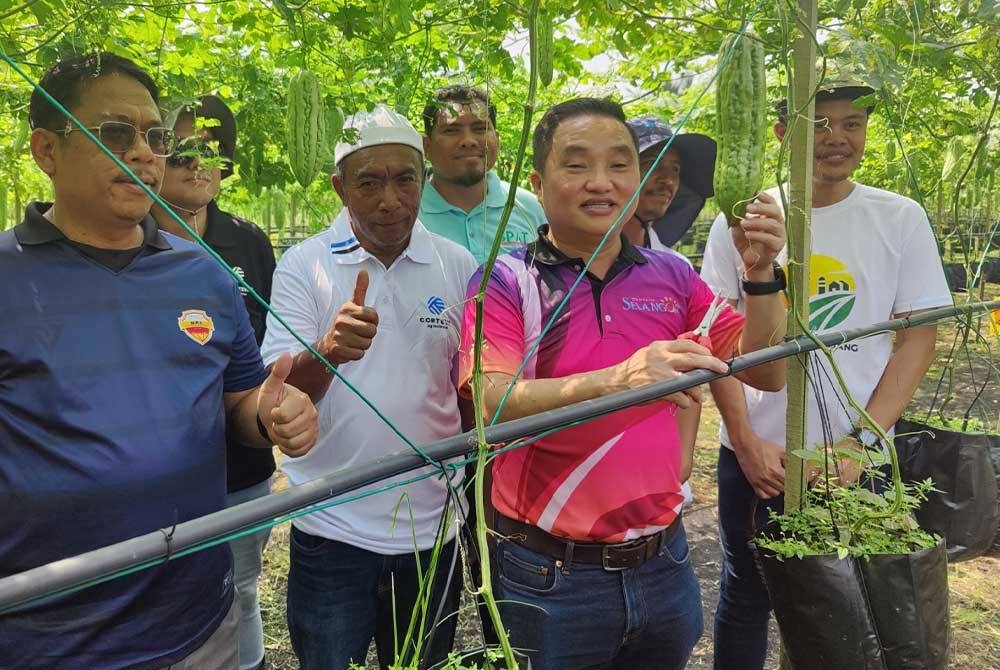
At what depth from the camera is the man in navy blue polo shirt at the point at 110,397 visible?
4.97ft

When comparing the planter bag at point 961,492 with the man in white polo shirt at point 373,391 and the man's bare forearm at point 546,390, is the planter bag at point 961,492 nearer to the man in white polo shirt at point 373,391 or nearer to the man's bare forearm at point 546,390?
the man's bare forearm at point 546,390

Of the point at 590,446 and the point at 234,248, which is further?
the point at 234,248

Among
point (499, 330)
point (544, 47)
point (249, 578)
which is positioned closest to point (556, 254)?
point (499, 330)

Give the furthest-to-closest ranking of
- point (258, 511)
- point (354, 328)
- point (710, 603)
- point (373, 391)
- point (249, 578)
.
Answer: point (710, 603)
point (249, 578)
point (373, 391)
point (354, 328)
point (258, 511)

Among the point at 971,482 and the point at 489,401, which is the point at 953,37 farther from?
the point at 489,401

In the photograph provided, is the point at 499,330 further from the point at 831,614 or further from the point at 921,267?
the point at 921,267

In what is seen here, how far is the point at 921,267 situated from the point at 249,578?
9.41 feet

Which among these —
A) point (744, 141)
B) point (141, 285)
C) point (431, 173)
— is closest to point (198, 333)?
point (141, 285)

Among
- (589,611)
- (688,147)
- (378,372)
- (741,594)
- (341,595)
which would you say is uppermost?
(688,147)

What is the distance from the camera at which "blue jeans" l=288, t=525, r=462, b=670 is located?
7.11 ft

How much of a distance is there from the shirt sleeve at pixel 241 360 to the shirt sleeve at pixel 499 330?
64 centimetres

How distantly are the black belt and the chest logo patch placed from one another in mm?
976

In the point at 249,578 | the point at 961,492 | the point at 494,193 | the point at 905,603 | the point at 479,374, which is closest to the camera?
the point at 479,374

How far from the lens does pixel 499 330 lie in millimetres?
1771
